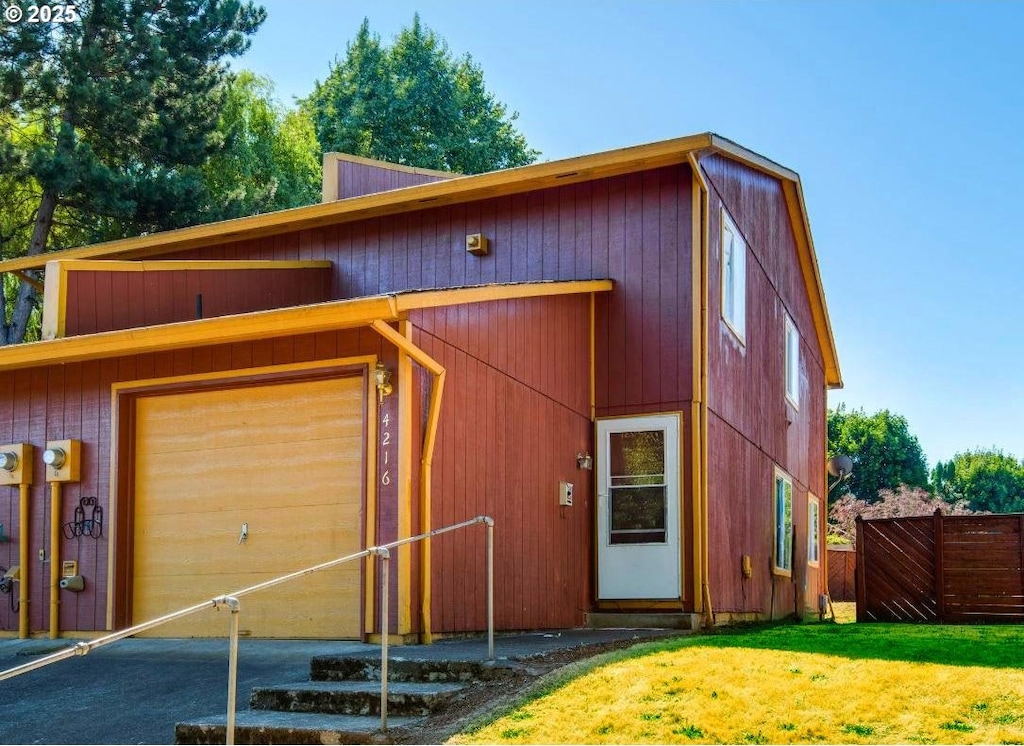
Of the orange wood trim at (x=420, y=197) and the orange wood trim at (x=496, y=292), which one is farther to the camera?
the orange wood trim at (x=420, y=197)

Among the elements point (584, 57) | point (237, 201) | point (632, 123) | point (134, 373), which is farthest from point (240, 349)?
point (237, 201)

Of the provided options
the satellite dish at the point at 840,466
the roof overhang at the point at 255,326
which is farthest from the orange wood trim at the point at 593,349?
the satellite dish at the point at 840,466

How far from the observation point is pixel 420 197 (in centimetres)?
1240

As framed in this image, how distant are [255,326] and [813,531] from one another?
1378cm

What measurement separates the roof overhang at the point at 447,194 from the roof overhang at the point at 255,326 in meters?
1.50

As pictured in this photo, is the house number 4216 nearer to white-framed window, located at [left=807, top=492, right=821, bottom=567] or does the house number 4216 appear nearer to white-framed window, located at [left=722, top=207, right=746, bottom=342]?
white-framed window, located at [left=722, top=207, right=746, bottom=342]

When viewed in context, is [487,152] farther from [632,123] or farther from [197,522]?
[197,522]

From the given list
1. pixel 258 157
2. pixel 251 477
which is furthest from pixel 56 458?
pixel 258 157

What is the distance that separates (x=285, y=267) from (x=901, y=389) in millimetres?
45767

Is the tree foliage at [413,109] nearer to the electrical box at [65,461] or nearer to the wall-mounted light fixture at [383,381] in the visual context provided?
the electrical box at [65,461]

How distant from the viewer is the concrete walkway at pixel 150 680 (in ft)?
21.5

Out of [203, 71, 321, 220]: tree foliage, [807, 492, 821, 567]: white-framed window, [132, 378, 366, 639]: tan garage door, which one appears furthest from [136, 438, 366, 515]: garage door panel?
[203, 71, 321, 220]: tree foliage

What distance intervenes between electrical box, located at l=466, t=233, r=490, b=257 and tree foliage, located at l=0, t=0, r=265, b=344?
1260 cm

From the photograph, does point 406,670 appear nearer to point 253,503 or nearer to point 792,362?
point 253,503
